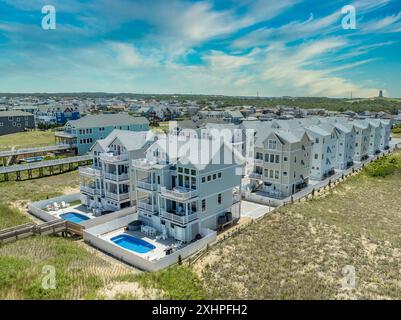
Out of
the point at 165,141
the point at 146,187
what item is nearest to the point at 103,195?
the point at 146,187

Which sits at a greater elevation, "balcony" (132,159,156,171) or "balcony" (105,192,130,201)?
"balcony" (132,159,156,171)

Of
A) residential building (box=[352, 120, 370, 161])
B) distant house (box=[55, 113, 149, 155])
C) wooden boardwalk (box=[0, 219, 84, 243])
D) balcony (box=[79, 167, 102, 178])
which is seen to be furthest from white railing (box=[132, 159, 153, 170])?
residential building (box=[352, 120, 370, 161])

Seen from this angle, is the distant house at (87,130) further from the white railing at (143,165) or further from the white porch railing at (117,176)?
the white railing at (143,165)

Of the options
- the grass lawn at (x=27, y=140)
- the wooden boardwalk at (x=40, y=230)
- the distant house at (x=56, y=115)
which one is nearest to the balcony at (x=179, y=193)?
the wooden boardwalk at (x=40, y=230)

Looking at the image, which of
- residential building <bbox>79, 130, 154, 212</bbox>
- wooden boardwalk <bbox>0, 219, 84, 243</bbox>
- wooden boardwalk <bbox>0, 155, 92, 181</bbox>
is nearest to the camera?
wooden boardwalk <bbox>0, 219, 84, 243</bbox>

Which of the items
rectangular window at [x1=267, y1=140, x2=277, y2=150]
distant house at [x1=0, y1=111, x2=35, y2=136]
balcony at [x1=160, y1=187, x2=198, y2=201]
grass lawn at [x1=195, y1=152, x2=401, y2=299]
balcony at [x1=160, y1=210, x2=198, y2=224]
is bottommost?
grass lawn at [x1=195, y1=152, x2=401, y2=299]

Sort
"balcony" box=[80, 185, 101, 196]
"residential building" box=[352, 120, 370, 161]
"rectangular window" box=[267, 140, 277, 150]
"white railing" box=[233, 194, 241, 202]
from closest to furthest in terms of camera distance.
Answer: "white railing" box=[233, 194, 241, 202] < "balcony" box=[80, 185, 101, 196] < "rectangular window" box=[267, 140, 277, 150] < "residential building" box=[352, 120, 370, 161]

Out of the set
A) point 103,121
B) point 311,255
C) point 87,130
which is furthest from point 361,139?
point 87,130

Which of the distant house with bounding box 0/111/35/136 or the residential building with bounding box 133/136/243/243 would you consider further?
the distant house with bounding box 0/111/35/136

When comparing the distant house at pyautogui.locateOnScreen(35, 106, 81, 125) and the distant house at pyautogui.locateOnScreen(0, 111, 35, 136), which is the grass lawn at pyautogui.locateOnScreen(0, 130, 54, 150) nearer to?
the distant house at pyautogui.locateOnScreen(0, 111, 35, 136)

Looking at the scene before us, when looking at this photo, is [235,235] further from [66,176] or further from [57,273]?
[66,176]
